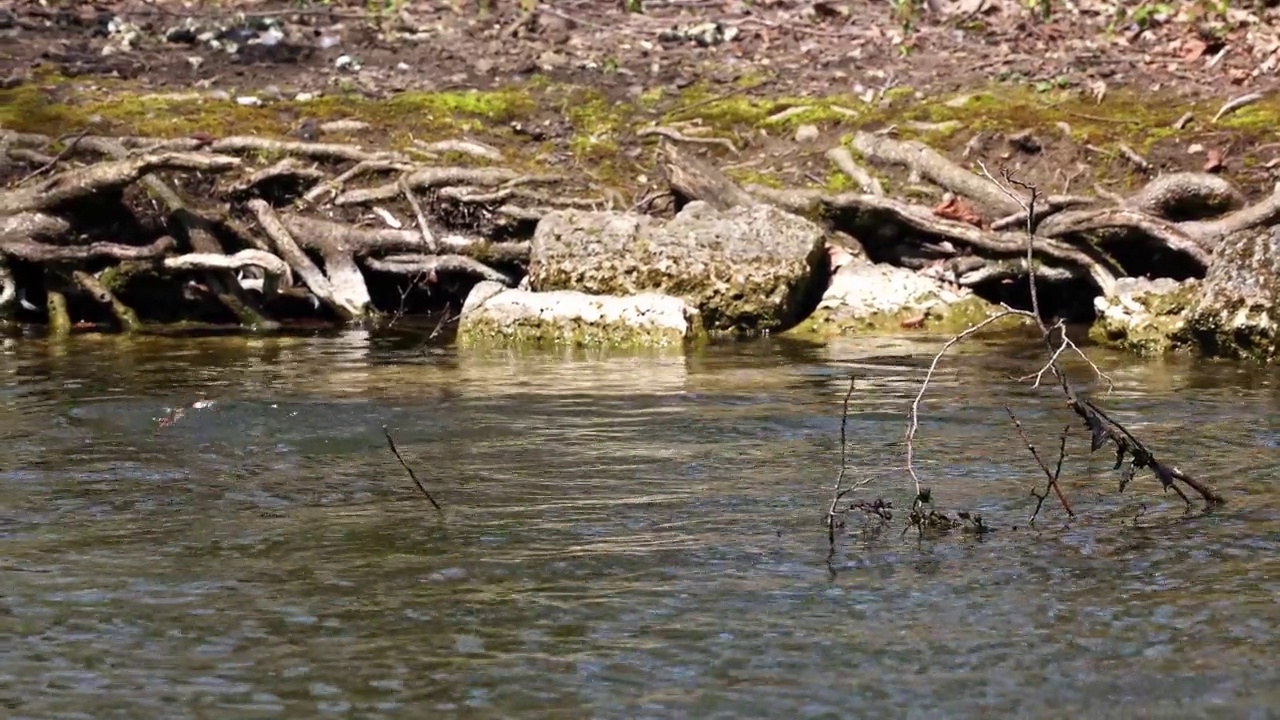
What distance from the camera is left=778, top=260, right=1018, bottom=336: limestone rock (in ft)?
42.2

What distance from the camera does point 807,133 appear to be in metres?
15.4

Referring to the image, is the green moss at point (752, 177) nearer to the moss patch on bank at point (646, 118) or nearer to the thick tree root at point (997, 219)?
the moss patch on bank at point (646, 118)

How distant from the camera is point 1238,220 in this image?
12414mm

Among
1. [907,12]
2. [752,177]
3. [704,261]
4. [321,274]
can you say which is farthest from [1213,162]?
[321,274]

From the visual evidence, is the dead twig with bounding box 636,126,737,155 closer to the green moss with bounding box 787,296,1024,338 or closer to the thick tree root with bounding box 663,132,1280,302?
the thick tree root with bounding box 663,132,1280,302

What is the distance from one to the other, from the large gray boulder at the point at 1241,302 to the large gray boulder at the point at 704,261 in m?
2.93

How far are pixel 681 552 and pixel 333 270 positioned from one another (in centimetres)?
849

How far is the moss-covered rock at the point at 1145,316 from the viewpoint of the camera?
11.3 meters

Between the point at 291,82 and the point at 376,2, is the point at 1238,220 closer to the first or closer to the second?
the point at 291,82

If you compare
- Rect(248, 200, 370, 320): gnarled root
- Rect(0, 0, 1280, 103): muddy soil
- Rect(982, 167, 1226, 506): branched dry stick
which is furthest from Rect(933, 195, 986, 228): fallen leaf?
Rect(982, 167, 1226, 506): branched dry stick

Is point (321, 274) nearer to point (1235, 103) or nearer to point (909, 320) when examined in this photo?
point (909, 320)

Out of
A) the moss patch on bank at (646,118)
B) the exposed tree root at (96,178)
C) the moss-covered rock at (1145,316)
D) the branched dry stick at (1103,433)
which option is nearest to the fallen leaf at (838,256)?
the moss patch on bank at (646,118)

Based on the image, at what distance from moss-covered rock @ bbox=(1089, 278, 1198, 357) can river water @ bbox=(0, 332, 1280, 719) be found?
6.38 feet

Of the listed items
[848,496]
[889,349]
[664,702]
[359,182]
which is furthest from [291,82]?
[664,702]
